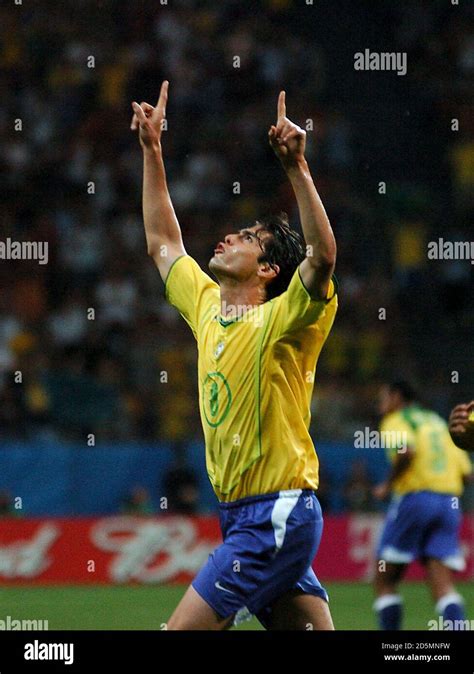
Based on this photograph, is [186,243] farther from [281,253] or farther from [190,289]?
[281,253]

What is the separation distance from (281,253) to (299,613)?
1.43m

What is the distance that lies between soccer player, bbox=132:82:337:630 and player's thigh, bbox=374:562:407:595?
3748mm

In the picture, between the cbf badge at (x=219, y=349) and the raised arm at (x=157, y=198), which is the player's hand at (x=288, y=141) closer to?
the cbf badge at (x=219, y=349)

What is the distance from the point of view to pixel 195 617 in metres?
5.04

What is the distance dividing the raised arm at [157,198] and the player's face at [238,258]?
540 millimetres

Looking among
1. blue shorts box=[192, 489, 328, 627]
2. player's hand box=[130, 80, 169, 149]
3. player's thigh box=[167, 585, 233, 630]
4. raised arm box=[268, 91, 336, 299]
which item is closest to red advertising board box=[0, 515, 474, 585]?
player's hand box=[130, 80, 169, 149]

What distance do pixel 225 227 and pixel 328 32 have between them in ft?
11.9

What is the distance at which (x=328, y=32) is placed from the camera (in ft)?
57.5

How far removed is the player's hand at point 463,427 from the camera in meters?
5.30

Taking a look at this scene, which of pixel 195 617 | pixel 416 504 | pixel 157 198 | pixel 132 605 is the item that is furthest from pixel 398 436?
pixel 195 617

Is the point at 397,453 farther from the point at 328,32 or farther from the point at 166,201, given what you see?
the point at 328,32

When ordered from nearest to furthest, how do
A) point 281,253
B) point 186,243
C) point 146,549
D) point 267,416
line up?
1. point 267,416
2. point 281,253
3. point 146,549
4. point 186,243

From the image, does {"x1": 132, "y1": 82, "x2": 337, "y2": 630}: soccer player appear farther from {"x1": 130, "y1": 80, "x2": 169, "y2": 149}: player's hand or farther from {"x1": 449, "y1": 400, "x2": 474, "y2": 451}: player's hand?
{"x1": 130, "y1": 80, "x2": 169, "y2": 149}: player's hand
